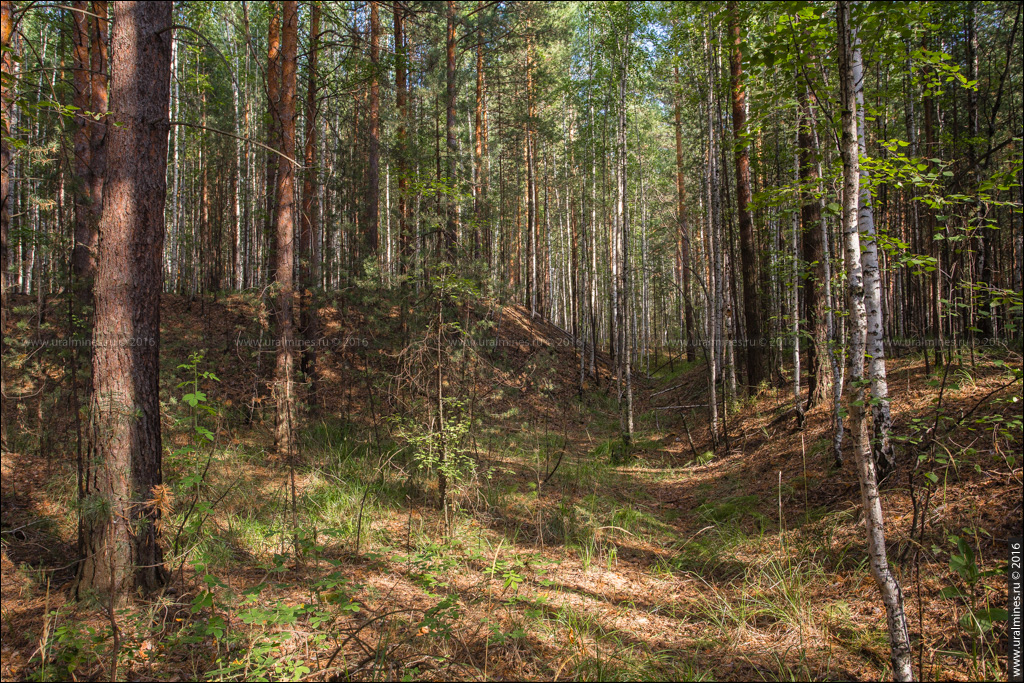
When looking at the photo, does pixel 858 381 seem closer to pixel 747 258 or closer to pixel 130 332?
pixel 130 332

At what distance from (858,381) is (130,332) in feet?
16.7

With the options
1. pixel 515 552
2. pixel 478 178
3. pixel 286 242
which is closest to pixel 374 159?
pixel 478 178

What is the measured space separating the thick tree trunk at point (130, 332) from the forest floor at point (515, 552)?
0.26m

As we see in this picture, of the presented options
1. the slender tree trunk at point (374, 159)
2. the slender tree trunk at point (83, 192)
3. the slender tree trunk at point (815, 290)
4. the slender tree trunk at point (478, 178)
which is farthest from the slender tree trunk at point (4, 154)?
the slender tree trunk at point (815, 290)

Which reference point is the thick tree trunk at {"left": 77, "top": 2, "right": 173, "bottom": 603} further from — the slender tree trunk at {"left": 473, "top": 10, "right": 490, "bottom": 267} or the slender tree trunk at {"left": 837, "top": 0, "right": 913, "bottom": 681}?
the slender tree trunk at {"left": 837, "top": 0, "right": 913, "bottom": 681}

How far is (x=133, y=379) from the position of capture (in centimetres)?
381

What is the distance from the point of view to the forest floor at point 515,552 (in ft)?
10.3

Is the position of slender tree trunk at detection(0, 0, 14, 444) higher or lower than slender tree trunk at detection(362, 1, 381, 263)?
lower

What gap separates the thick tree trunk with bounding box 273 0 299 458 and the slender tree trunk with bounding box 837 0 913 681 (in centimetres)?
691

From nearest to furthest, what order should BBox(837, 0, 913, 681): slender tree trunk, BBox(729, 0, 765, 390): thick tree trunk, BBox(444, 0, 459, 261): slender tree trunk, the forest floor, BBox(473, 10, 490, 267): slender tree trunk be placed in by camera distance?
1. BBox(837, 0, 913, 681): slender tree trunk
2. the forest floor
3. BBox(444, 0, 459, 261): slender tree trunk
4. BBox(473, 10, 490, 267): slender tree trunk
5. BBox(729, 0, 765, 390): thick tree trunk

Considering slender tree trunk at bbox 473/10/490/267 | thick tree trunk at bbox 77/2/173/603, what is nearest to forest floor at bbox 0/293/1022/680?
thick tree trunk at bbox 77/2/173/603

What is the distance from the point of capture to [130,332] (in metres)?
3.80

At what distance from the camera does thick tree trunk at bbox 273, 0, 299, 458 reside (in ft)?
24.2

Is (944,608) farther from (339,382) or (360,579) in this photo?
Result: (339,382)
